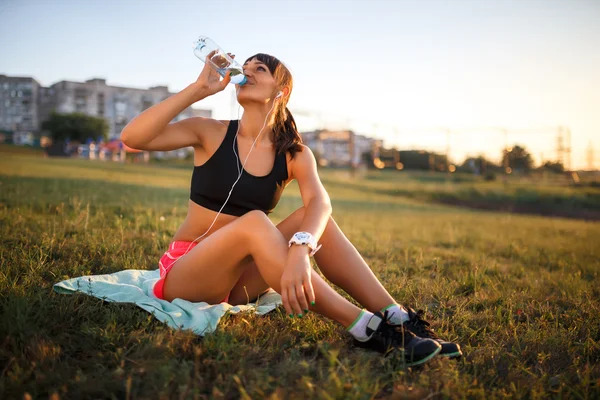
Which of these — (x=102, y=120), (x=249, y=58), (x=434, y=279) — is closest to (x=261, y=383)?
(x=249, y=58)

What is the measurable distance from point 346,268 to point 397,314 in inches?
15.9

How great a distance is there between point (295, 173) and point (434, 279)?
77.2 inches

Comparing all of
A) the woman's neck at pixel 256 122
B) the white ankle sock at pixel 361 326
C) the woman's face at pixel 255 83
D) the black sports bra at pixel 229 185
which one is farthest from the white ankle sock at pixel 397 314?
the woman's face at pixel 255 83

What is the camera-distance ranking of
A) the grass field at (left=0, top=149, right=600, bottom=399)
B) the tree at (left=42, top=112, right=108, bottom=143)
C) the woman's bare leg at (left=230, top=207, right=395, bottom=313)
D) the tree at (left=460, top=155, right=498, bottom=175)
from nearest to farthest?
the grass field at (left=0, top=149, right=600, bottom=399)
the woman's bare leg at (left=230, top=207, right=395, bottom=313)
the tree at (left=460, top=155, right=498, bottom=175)
the tree at (left=42, top=112, right=108, bottom=143)

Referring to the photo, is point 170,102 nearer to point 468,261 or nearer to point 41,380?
point 41,380

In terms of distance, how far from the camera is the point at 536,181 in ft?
81.3

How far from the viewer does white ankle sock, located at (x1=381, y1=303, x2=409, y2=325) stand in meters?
2.33

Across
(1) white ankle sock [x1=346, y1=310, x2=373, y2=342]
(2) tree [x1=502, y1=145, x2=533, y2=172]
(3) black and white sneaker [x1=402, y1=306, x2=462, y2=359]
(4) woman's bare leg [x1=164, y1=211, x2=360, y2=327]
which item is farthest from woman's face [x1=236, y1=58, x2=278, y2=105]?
(2) tree [x1=502, y1=145, x2=533, y2=172]

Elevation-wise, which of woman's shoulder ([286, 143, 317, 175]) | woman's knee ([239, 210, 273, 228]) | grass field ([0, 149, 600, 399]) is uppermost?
woman's shoulder ([286, 143, 317, 175])

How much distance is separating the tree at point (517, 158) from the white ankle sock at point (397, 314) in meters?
24.2

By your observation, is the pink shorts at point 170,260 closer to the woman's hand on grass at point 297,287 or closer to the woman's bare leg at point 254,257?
the woman's bare leg at point 254,257

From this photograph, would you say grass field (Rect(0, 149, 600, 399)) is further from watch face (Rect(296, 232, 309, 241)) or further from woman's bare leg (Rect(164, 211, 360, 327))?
watch face (Rect(296, 232, 309, 241))

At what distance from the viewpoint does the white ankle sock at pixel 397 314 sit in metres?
2.33

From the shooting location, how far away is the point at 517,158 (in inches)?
963
